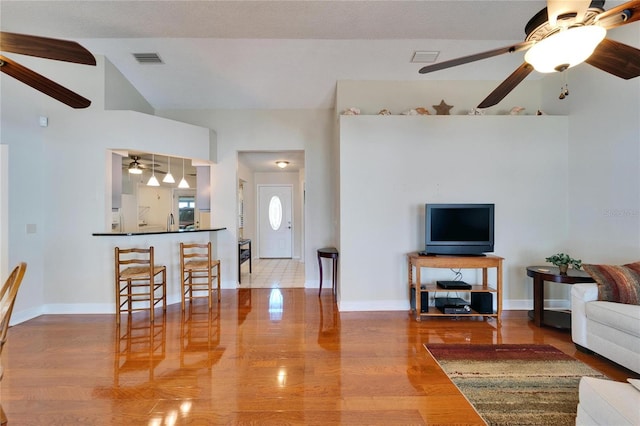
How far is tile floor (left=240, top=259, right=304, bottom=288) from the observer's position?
194 inches

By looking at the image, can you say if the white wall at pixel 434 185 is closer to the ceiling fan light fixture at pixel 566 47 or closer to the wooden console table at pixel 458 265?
the wooden console table at pixel 458 265

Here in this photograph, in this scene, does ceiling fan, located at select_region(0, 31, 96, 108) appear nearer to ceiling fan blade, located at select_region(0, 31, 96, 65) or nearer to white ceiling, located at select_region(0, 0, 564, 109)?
ceiling fan blade, located at select_region(0, 31, 96, 65)

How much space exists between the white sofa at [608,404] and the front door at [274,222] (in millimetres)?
6537

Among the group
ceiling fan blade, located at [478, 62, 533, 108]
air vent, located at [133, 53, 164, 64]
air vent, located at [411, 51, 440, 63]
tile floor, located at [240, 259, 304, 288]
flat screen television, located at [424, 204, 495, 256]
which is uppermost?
air vent, located at [133, 53, 164, 64]

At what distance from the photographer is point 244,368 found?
2.28 m

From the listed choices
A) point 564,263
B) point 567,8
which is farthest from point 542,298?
point 567,8

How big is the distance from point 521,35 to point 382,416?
4.12 metres

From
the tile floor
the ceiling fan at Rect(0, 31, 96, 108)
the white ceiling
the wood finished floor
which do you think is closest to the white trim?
the wood finished floor

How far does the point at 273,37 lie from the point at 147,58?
1.73 meters

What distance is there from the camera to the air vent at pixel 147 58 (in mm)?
3590

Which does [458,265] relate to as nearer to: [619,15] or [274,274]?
[619,15]

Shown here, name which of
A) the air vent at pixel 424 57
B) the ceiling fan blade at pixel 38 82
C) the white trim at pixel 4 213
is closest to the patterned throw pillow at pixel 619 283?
the air vent at pixel 424 57

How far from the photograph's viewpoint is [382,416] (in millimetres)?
1757

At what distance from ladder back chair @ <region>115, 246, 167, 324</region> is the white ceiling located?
8.10 feet
